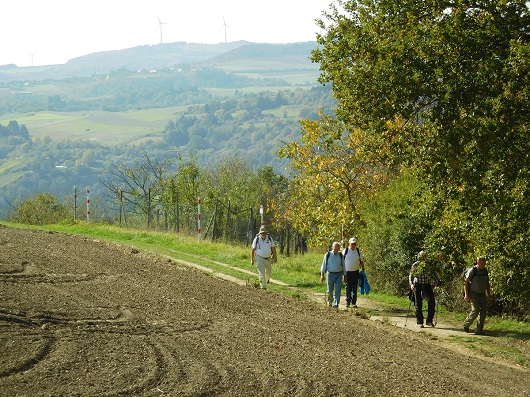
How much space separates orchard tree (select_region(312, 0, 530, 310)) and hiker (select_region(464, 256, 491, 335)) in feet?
1.01

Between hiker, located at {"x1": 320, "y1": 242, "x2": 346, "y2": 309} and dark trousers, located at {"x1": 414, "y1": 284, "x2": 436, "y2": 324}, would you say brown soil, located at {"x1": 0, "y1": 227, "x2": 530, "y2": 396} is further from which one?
dark trousers, located at {"x1": 414, "y1": 284, "x2": 436, "y2": 324}

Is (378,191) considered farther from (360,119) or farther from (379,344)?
(379,344)

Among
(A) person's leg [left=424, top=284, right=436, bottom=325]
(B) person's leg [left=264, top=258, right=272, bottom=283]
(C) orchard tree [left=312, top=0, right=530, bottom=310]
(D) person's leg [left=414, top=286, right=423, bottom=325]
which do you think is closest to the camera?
(C) orchard tree [left=312, top=0, right=530, bottom=310]

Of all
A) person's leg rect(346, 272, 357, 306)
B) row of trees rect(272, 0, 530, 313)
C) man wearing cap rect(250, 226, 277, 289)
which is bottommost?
person's leg rect(346, 272, 357, 306)

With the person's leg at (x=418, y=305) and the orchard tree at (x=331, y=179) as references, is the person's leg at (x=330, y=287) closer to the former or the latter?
the person's leg at (x=418, y=305)

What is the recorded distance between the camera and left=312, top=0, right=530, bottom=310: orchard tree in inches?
666

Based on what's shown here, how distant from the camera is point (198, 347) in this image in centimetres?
1443

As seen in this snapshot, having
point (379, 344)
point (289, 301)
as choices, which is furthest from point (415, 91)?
point (289, 301)

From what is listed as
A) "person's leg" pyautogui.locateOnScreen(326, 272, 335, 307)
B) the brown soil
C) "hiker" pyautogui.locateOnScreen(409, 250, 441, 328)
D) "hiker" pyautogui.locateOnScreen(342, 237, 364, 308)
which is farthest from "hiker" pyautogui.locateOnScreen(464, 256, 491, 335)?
"person's leg" pyautogui.locateOnScreen(326, 272, 335, 307)

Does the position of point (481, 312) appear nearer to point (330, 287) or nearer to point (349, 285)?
point (349, 285)

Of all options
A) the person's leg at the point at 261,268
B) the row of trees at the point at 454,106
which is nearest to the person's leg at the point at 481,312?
the row of trees at the point at 454,106

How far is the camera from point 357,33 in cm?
2030

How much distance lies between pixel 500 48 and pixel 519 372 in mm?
6799

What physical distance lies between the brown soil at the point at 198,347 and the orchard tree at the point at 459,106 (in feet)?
9.35
